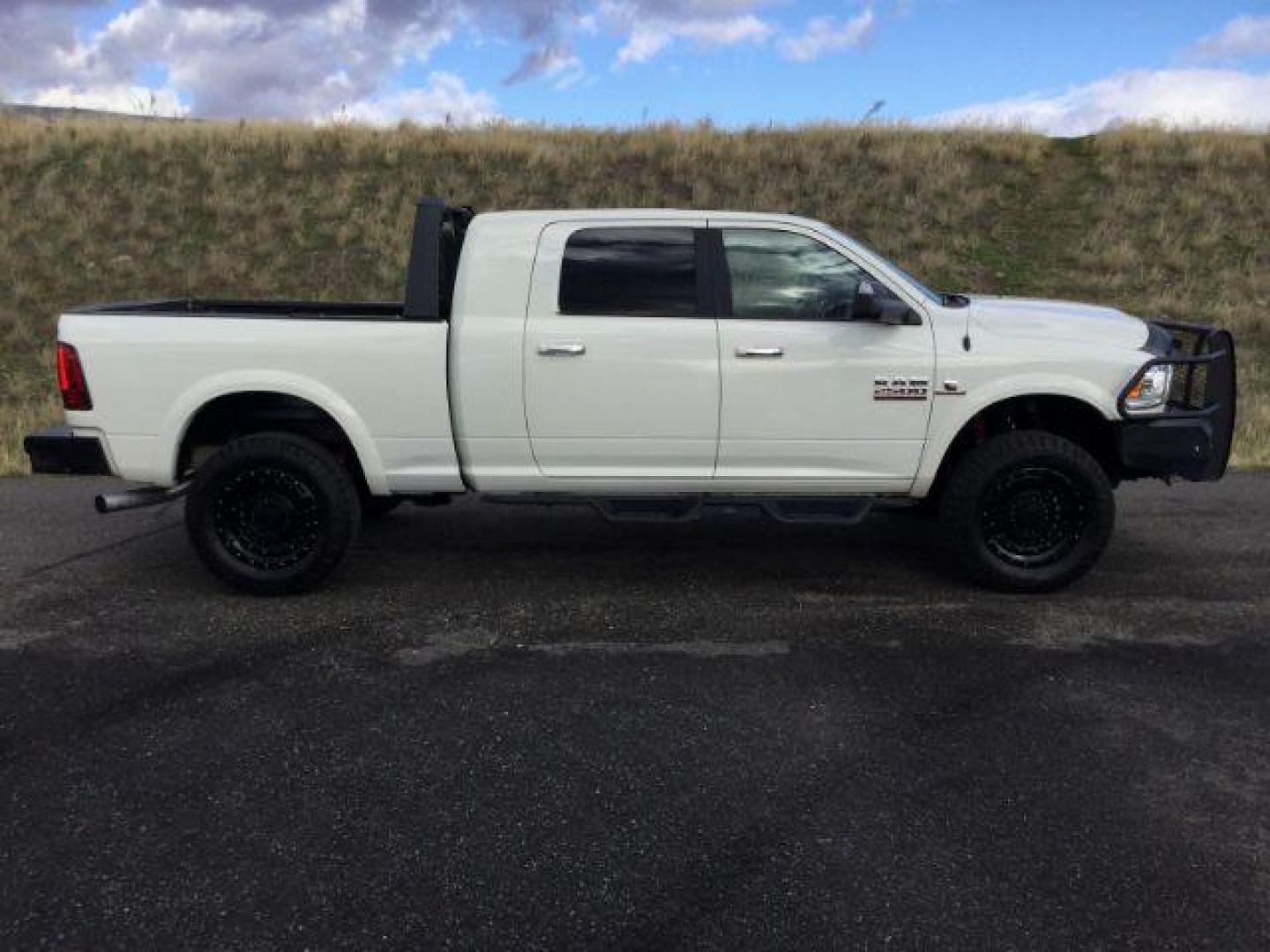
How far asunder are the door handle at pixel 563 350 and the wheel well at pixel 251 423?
1192mm

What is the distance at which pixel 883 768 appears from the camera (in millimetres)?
3482

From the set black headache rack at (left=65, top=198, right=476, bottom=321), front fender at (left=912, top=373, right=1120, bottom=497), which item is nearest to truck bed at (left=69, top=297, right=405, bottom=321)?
black headache rack at (left=65, top=198, right=476, bottom=321)

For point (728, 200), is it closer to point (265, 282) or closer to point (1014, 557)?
point (265, 282)

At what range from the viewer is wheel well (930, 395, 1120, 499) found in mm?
5465

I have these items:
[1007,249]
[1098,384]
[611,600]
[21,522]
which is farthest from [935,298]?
[1007,249]

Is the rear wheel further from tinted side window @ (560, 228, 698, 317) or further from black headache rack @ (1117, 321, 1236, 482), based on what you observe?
black headache rack @ (1117, 321, 1236, 482)

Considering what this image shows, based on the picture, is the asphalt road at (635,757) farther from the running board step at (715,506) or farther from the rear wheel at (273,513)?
the running board step at (715,506)

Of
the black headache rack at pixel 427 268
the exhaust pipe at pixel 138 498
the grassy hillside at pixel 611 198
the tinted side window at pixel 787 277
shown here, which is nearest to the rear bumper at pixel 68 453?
the exhaust pipe at pixel 138 498

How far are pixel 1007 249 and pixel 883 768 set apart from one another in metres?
17.2

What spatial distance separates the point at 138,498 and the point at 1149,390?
5298mm

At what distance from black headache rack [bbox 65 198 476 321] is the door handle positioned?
566mm

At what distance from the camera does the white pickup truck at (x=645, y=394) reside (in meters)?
5.14

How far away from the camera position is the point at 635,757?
3572 mm

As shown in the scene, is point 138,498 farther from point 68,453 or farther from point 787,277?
A: point 787,277
